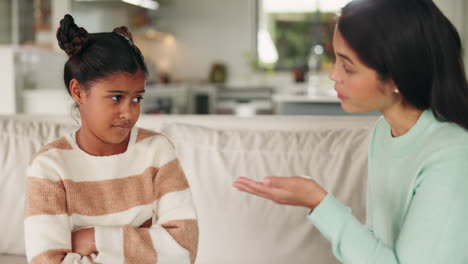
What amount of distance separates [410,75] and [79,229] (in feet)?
2.29

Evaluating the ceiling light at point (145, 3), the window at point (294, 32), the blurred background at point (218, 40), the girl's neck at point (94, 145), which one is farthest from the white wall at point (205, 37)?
the girl's neck at point (94, 145)

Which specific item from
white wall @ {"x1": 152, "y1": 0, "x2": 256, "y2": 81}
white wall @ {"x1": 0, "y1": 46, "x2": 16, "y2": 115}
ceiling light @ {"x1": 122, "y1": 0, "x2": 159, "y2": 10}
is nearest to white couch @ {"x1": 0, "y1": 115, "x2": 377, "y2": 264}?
white wall @ {"x1": 0, "y1": 46, "x2": 16, "y2": 115}

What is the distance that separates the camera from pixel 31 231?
0.96 meters

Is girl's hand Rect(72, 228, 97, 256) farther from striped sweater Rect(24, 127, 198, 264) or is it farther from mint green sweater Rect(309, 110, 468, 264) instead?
mint green sweater Rect(309, 110, 468, 264)

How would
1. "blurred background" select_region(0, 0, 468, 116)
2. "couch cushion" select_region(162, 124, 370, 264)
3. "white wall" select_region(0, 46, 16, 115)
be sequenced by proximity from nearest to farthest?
"couch cushion" select_region(162, 124, 370, 264) → "white wall" select_region(0, 46, 16, 115) → "blurred background" select_region(0, 0, 468, 116)

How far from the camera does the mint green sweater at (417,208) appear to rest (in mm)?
792

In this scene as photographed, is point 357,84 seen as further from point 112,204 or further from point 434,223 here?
point 112,204

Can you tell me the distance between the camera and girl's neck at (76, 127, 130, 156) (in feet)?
3.43

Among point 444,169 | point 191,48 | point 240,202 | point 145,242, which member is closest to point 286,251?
point 240,202

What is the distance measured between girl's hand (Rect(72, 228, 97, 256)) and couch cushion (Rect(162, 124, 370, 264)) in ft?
1.93

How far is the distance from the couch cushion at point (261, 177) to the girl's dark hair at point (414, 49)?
0.68m

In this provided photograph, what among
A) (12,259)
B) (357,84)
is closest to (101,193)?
(357,84)

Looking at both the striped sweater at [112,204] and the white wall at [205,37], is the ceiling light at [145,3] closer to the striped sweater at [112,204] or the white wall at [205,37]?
the white wall at [205,37]

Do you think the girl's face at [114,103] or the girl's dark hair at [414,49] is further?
the girl's face at [114,103]
